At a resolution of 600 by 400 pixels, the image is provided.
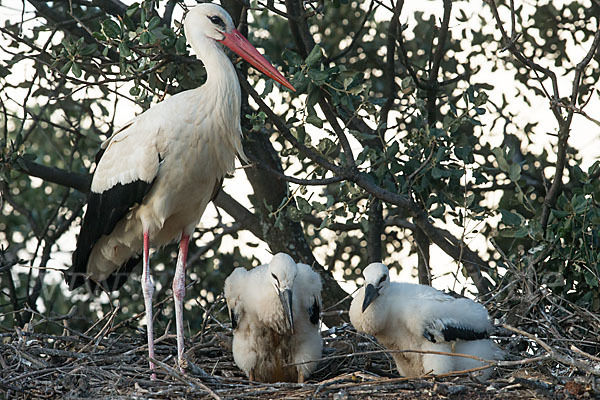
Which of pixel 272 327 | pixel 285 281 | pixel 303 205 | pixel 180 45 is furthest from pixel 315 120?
pixel 272 327

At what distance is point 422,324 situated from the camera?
526 centimetres

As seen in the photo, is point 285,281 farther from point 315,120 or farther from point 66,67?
point 66,67

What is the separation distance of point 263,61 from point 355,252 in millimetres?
2866

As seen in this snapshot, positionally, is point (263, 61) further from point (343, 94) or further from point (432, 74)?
point (432, 74)

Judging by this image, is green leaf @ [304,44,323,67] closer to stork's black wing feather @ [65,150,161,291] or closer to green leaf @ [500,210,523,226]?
stork's black wing feather @ [65,150,161,291]

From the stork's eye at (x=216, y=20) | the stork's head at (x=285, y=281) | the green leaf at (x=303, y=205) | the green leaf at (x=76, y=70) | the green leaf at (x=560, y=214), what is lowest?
the stork's head at (x=285, y=281)

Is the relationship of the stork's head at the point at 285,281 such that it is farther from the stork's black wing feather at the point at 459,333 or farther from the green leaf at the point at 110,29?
the green leaf at the point at 110,29

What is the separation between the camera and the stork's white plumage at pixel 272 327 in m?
5.54

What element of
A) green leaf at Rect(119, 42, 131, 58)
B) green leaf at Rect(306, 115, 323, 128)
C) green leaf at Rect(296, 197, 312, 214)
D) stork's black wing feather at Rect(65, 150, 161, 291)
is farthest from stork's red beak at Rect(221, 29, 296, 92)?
stork's black wing feather at Rect(65, 150, 161, 291)

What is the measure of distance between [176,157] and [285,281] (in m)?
1.06

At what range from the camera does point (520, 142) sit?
765cm

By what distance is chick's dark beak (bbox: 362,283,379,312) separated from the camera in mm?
5266

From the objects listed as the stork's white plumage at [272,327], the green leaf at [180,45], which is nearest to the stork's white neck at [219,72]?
the green leaf at [180,45]

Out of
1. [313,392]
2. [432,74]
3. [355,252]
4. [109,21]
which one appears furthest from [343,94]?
[355,252]
